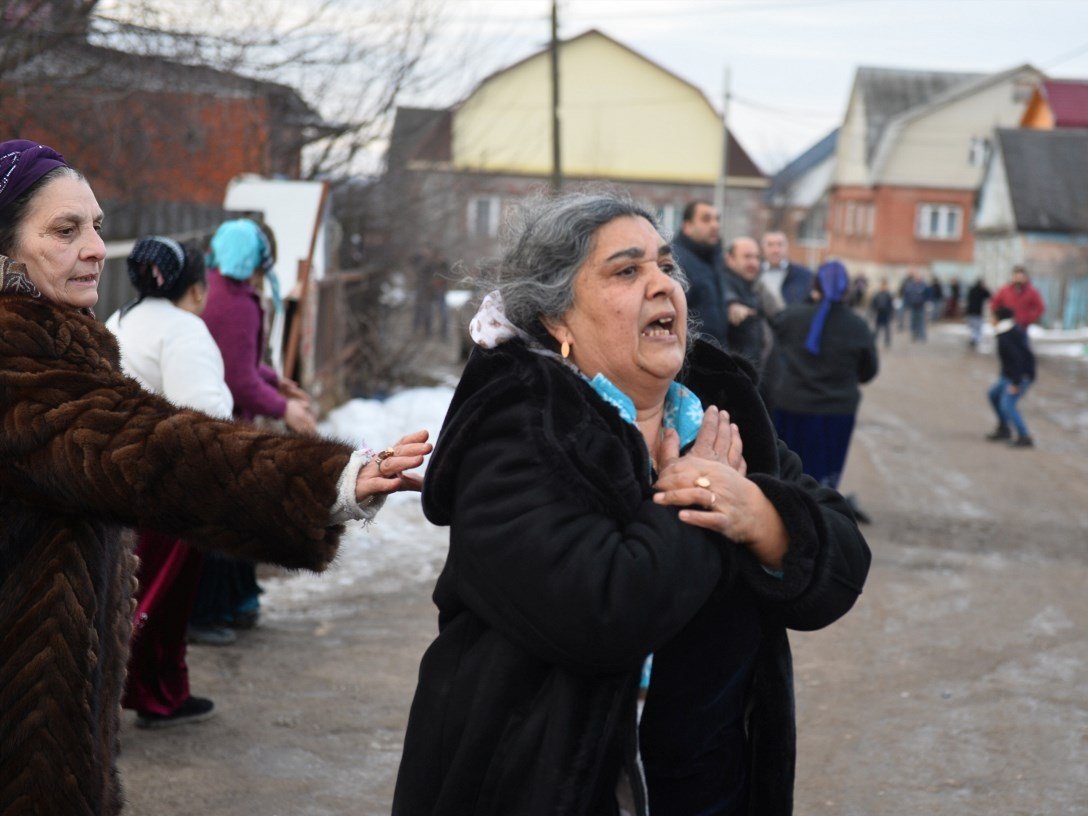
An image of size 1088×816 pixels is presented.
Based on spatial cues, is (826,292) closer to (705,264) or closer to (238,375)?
(705,264)

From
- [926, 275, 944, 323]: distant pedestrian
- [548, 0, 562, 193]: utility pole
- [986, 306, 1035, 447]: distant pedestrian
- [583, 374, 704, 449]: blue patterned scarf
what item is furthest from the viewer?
[926, 275, 944, 323]: distant pedestrian

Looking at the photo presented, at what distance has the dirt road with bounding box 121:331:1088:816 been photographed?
475cm

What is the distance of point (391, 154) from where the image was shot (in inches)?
599

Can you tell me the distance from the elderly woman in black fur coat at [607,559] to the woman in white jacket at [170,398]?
112 inches

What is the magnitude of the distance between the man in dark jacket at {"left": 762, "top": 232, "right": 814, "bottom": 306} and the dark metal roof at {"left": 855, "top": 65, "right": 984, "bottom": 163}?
166ft

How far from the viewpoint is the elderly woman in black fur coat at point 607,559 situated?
7.73 feet

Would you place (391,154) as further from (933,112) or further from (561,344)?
(933,112)

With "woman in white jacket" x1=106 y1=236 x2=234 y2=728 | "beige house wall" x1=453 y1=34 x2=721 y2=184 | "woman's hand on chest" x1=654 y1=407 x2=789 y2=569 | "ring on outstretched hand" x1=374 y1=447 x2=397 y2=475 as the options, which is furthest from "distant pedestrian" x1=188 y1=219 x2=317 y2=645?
"beige house wall" x1=453 y1=34 x2=721 y2=184

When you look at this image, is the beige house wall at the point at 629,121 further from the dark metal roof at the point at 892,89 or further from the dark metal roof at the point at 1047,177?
the dark metal roof at the point at 892,89

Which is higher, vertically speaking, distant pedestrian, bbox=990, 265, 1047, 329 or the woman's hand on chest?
the woman's hand on chest

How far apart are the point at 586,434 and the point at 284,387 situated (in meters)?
4.57

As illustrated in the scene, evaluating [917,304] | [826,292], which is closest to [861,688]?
[826,292]

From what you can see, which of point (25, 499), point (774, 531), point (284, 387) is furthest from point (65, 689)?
point (284, 387)

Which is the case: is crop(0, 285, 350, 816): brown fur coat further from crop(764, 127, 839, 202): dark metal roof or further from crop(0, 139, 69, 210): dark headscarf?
crop(764, 127, 839, 202): dark metal roof
